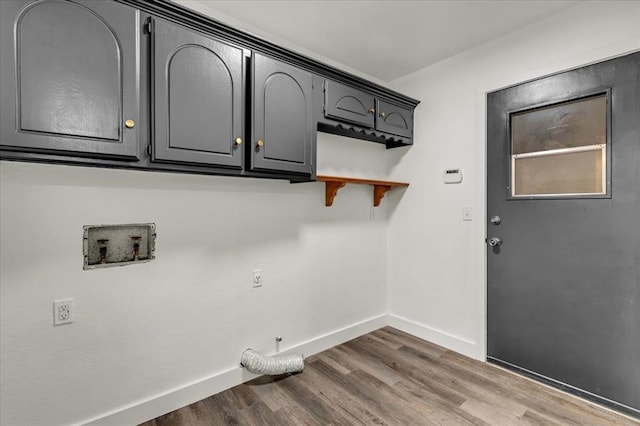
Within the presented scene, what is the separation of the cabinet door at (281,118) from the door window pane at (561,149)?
1.52 meters

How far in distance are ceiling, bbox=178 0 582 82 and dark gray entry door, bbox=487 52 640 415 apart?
0.47m

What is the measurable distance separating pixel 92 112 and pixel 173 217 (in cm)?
71

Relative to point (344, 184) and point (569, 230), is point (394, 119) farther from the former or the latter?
point (569, 230)

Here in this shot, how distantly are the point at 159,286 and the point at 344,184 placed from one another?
1485mm

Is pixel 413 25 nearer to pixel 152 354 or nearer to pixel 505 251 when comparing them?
pixel 505 251

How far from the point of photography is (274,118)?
1888 mm

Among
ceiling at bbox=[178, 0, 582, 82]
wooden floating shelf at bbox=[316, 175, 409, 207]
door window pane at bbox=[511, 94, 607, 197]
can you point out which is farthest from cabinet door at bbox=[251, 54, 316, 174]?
door window pane at bbox=[511, 94, 607, 197]

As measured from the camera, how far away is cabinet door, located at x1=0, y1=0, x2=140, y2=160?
3.83ft

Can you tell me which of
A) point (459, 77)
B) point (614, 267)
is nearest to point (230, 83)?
point (459, 77)

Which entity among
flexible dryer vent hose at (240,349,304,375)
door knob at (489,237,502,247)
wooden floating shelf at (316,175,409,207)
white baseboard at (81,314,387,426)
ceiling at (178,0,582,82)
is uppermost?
ceiling at (178,0,582,82)

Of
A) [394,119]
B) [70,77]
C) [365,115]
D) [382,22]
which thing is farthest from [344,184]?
[70,77]

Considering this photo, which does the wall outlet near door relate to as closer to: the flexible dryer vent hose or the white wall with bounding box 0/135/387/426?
the white wall with bounding box 0/135/387/426

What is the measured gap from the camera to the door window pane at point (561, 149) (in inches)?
75.6

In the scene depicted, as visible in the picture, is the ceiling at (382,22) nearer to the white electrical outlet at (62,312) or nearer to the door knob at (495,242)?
the door knob at (495,242)
